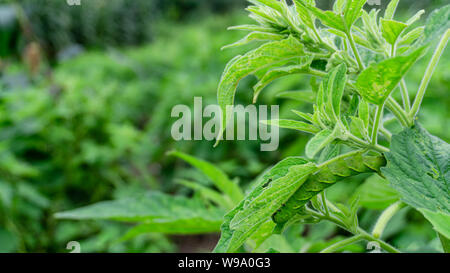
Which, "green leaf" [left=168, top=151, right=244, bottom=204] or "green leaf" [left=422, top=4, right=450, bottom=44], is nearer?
"green leaf" [left=422, top=4, right=450, bottom=44]

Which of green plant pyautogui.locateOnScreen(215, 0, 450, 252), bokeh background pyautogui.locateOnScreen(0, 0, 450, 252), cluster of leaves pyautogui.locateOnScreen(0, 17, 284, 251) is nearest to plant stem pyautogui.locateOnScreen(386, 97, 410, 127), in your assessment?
green plant pyautogui.locateOnScreen(215, 0, 450, 252)

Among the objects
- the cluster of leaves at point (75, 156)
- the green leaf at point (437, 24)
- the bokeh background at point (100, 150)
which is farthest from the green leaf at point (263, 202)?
the cluster of leaves at point (75, 156)

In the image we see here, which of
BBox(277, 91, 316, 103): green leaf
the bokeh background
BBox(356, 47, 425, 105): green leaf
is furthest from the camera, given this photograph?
the bokeh background

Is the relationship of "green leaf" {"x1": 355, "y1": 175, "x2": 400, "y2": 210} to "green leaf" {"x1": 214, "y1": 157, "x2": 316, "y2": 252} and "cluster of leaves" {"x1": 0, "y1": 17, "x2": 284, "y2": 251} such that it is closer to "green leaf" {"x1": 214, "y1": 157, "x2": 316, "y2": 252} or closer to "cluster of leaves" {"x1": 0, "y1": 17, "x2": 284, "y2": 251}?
"green leaf" {"x1": 214, "y1": 157, "x2": 316, "y2": 252}

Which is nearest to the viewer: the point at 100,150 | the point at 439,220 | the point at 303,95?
the point at 439,220

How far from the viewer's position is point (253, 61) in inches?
9.8

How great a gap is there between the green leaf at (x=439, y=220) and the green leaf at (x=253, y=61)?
12 centimetres

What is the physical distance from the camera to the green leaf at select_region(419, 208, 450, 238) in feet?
0.70

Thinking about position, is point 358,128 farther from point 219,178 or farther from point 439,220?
point 219,178

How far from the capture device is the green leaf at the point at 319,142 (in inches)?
8.7

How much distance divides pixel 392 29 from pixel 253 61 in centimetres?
9

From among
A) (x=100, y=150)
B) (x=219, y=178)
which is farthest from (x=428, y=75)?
(x=100, y=150)
